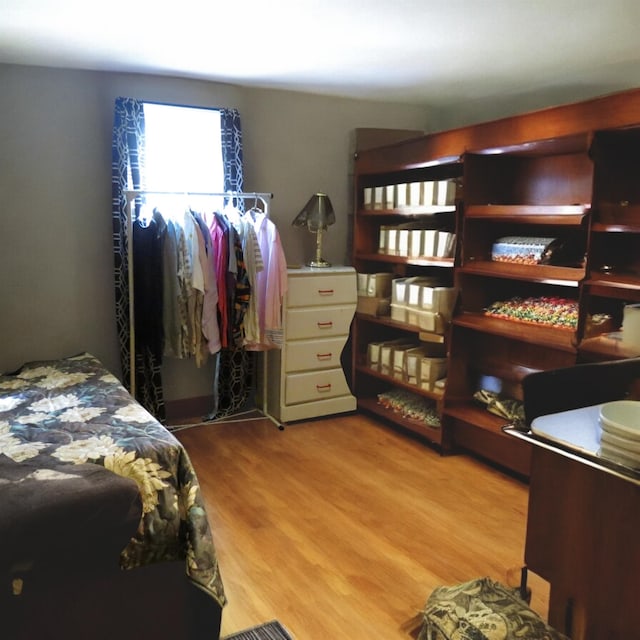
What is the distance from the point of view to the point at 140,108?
368 cm

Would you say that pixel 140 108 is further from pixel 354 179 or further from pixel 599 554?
pixel 599 554

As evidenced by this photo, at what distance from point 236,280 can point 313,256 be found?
102 cm

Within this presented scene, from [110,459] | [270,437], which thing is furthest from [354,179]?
[110,459]

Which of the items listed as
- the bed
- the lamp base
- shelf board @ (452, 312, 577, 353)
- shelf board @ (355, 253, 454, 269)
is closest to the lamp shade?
the lamp base

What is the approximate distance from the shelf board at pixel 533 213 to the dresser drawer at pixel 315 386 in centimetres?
145

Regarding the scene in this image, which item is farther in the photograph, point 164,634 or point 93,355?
point 93,355

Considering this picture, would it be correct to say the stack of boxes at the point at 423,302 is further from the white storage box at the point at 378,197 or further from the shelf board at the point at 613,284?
the shelf board at the point at 613,284

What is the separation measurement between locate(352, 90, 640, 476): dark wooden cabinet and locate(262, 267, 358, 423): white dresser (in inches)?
10.9

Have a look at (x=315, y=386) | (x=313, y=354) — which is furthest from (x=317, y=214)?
(x=315, y=386)

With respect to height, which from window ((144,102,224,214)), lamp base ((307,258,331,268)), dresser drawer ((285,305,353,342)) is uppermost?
window ((144,102,224,214))

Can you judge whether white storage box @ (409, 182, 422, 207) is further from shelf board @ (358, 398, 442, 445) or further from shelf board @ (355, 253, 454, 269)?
shelf board @ (358, 398, 442, 445)

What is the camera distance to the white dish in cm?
140

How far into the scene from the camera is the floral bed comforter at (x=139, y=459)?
1.96 meters

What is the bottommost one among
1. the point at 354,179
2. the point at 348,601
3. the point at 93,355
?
the point at 348,601
